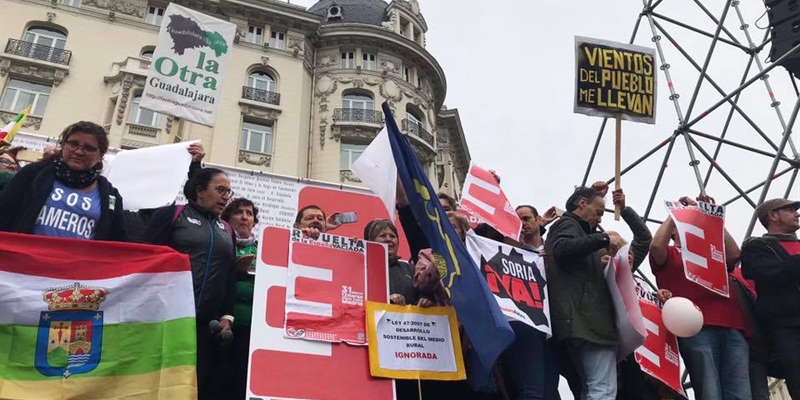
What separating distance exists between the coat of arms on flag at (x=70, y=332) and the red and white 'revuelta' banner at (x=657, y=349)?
3.42m

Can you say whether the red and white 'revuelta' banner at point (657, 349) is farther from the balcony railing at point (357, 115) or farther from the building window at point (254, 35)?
the building window at point (254, 35)

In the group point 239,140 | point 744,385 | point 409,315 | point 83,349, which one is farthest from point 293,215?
point 239,140

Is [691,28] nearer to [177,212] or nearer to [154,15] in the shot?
[177,212]

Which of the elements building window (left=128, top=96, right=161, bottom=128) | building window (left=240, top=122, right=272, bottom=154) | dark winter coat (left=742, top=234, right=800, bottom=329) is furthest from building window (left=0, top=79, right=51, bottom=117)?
dark winter coat (left=742, top=234, right=800, bottom=329)

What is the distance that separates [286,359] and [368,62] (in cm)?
2135

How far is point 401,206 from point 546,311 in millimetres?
1249

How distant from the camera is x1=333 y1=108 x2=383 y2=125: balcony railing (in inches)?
873

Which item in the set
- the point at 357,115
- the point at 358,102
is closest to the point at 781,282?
the point at 357,115

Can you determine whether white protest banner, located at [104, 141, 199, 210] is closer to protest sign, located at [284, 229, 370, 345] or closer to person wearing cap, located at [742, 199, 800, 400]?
protest sign, located at [284, 229, 370, 345]

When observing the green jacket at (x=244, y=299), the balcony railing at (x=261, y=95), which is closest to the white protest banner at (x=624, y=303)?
the green jacket at (x=244, y=299)

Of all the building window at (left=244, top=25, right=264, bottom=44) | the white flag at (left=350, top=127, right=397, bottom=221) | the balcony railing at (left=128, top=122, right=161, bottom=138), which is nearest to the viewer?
the white flag at (left=350, top=127, right=397, bottom=221)

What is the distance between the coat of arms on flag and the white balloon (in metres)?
3.64

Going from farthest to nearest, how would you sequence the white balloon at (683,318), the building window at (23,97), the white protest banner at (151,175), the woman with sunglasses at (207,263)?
the building window at (23,97) < the white protest banner at (151,175) < the white balloon at (683,318) < the woman with sunglasses at (207,263)

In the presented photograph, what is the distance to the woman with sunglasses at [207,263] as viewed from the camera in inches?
137
